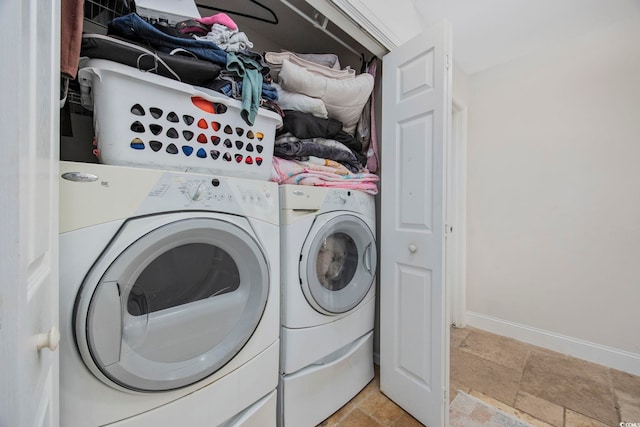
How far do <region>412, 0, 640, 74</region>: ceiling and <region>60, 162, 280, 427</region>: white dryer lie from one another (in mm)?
1667

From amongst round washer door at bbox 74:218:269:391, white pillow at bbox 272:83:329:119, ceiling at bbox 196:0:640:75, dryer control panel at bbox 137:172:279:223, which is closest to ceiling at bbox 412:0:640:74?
ceiling at bbox 196:0:640:75

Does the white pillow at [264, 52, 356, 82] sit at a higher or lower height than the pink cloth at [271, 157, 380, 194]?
higher

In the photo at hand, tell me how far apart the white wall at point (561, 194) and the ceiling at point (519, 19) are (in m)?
0.10

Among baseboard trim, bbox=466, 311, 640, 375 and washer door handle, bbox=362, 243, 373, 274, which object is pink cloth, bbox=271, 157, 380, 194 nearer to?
washer door handle, bbox=362, 243, 373, 274

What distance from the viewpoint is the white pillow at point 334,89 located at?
114 cm

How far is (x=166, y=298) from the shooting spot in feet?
2.58

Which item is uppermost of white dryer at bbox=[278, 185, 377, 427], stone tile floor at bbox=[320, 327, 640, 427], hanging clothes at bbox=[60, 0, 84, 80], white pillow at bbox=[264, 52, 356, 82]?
white pillow at bbox=[264, 52, 356, 82]

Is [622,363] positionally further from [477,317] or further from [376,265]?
[376,265]

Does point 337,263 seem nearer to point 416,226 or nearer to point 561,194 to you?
point 416,226

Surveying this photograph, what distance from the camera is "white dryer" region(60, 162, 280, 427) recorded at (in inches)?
22.7

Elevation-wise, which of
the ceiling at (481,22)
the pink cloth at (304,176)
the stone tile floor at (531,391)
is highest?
the ceiling at (481,22)

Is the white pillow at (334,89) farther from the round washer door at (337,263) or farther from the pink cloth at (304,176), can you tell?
the round washer door at (337,263)

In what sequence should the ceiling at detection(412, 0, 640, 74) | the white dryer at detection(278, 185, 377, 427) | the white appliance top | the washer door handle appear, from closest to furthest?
the white appliance top < the white dryer at detection(278, 185, 377, 427) < the washer door handle < the ceiling at detection(412, 0, 640, 74)

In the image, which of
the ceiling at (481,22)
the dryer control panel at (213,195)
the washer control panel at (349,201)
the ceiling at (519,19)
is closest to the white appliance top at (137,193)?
the dryer control panel at (213,195)
